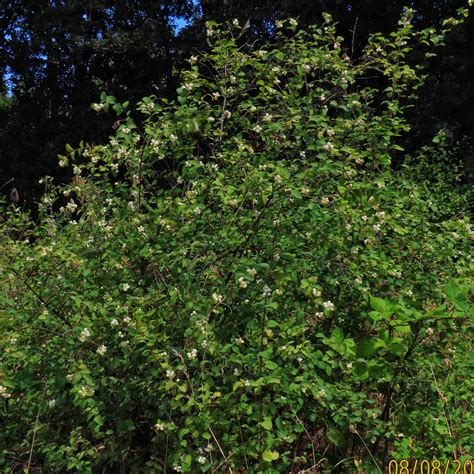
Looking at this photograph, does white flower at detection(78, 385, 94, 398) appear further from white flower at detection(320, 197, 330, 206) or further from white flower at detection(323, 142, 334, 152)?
white flower at detection(323, 142, 334, 152)

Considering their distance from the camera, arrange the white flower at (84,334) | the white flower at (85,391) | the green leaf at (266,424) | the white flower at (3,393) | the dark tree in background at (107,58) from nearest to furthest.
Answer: the green leaf at (266,424)
the white flower at (85,391)
the white flower at (84,334)
the white flower at (3,393)
the dark tree in background at (107,58)

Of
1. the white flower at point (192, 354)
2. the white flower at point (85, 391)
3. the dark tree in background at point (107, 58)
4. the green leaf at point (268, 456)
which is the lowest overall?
the green leaf at point (268, 456)

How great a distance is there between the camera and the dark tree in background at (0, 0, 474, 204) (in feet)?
36.1

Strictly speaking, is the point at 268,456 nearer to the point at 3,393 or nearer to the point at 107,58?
the point at 3,393

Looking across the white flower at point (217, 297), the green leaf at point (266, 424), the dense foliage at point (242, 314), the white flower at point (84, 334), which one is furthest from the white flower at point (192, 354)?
the white flower at point (84, 334)

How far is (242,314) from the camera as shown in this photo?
225 centimetres

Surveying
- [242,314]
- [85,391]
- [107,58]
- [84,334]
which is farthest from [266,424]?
[107,58]

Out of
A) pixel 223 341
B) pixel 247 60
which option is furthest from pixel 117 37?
pixel 223 341

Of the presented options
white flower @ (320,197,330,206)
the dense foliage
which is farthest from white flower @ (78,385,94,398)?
white flower @ (320,197,330,206)

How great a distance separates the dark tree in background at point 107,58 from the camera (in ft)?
36.1

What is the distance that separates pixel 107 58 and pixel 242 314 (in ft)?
49.7

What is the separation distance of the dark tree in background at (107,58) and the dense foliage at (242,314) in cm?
886

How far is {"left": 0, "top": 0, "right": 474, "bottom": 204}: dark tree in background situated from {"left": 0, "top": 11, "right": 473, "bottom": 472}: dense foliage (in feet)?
29.1

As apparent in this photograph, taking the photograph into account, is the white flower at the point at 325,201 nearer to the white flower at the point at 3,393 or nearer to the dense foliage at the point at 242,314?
the dense foliage at the point at 242,314
